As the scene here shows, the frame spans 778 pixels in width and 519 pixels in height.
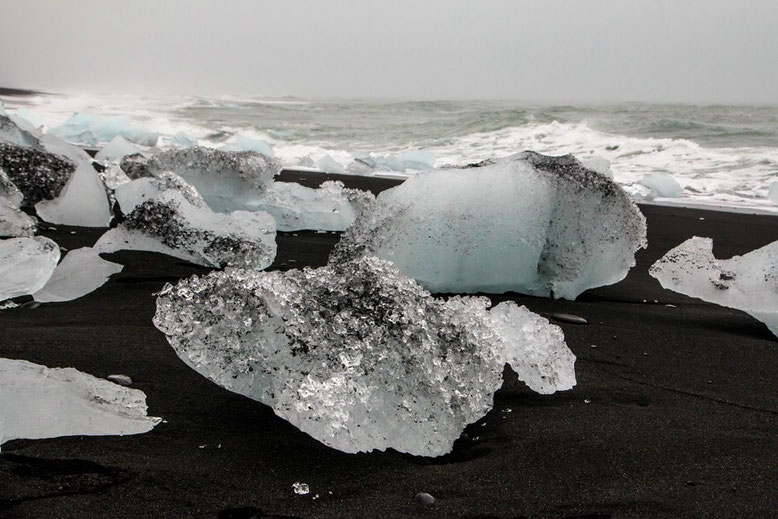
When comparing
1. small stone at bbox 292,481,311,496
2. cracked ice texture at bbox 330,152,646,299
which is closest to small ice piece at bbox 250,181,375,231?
cracked ice texture at bbox 330,152,646,299

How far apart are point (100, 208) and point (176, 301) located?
236 centimetres

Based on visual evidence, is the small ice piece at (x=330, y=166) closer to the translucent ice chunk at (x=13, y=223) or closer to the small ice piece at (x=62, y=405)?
the translucent ice chunk at (x=13, y=223)

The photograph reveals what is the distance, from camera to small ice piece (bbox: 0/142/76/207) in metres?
3.76

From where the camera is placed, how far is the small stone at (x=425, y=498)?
126 cm

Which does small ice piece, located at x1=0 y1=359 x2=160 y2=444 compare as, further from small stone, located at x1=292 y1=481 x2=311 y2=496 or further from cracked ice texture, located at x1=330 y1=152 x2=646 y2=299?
cracked ice texture, located at x1=330 y1=152 x2=646 y2=299

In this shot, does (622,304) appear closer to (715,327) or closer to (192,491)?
(715,327)

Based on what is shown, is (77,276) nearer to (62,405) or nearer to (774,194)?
(62,405)

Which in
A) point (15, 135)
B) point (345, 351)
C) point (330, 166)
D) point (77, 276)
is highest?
point (15, 135)

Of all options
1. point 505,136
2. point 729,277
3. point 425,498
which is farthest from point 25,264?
point 505,136

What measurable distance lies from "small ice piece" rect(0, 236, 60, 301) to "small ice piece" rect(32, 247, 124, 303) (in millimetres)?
65

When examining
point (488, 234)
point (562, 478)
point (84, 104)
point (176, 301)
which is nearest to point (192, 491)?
point (176, 301)

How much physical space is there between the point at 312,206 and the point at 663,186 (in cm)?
391

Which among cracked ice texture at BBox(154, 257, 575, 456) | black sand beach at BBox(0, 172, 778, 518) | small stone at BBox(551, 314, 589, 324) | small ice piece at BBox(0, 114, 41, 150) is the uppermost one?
small ice piece at BBox(0, 114, 41, 150)

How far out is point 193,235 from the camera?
299cm
